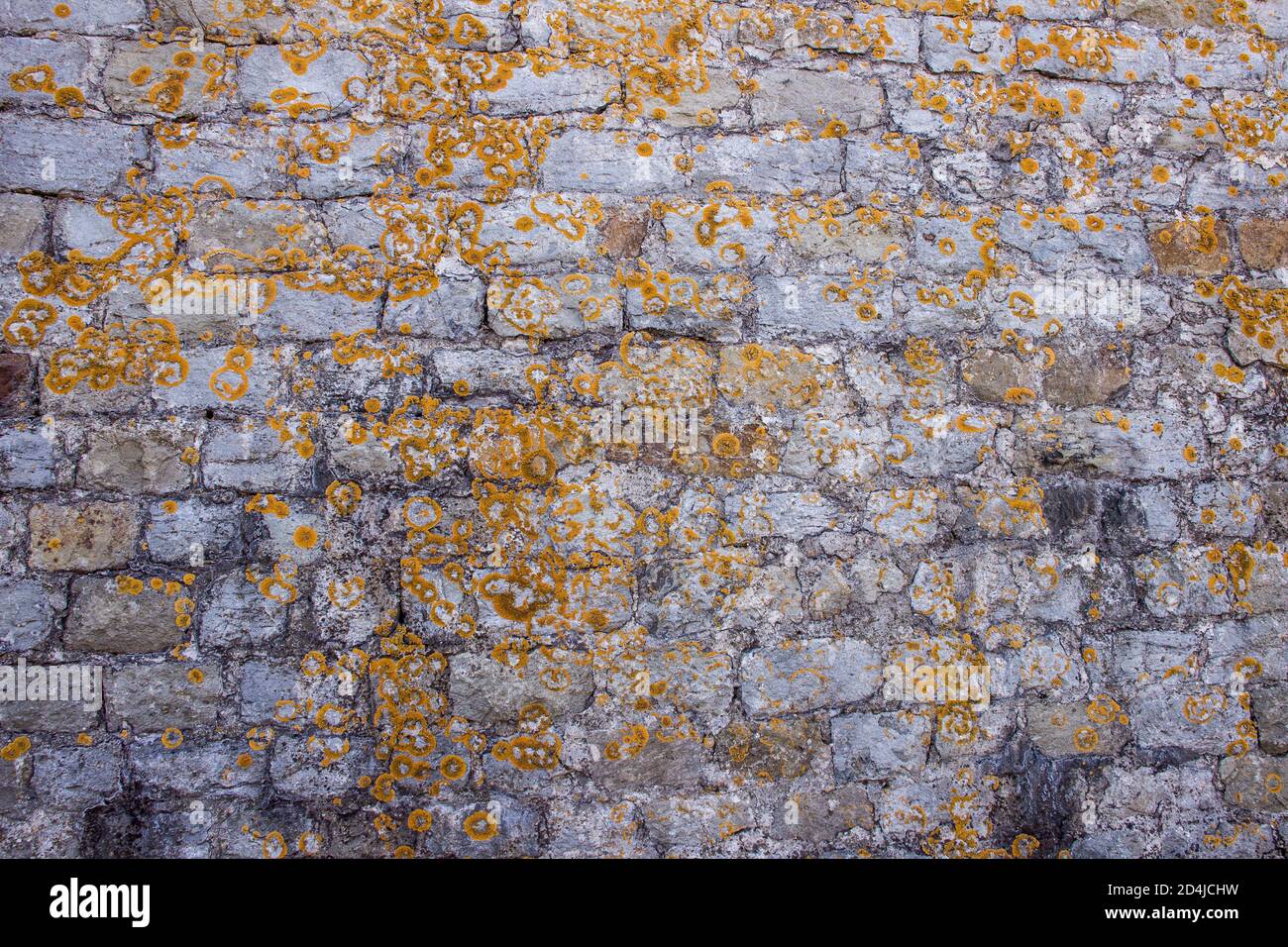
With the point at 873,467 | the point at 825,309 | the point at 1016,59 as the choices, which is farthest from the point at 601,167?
the point at 1016,59

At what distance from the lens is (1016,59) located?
8.04 ft

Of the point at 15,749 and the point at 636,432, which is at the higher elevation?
the point at 636,432

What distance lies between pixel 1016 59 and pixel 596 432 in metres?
1.77

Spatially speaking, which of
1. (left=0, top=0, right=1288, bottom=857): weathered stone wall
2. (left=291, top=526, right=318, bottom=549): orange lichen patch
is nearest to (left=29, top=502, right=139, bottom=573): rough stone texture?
(left=0, top=0, right=1288, bottom=857): weathered stone wall

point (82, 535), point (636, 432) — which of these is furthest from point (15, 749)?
point (636, 432)

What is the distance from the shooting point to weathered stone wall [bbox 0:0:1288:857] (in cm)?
212

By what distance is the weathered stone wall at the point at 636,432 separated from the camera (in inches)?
83.7

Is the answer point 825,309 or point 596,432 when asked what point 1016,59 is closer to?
point 825,309

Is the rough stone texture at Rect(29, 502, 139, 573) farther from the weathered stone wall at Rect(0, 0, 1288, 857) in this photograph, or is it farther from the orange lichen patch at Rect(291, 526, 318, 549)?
the orange lichen patch at Rect(291, 526, 318, 549)

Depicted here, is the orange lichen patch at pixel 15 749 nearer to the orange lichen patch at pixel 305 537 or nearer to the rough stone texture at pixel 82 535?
the rough stone texture at pixel 82 535

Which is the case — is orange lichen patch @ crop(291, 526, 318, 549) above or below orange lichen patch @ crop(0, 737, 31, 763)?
above

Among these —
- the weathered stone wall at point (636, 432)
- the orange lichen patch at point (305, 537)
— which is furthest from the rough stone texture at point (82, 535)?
the orange lichen patch at point (305, 537)

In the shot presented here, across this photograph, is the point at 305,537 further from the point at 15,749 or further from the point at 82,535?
the point at 15,749

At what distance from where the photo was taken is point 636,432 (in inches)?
88.6
